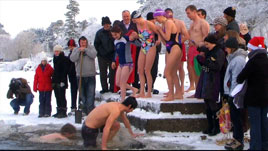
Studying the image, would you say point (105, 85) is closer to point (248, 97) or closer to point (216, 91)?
point (216, 91)

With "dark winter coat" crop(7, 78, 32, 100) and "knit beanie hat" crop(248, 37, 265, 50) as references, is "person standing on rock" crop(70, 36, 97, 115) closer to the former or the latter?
"dark winter coat" crop(7, 78, 32, 100)

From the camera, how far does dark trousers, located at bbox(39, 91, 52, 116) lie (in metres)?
10.9

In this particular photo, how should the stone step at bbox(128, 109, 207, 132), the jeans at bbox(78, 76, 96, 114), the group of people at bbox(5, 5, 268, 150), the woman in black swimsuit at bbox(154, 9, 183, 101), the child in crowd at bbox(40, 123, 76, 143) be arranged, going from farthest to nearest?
the jeans at bbox(78, 76, 96, 114) → the woman in black swimsuit at bbox(154, 9, 183, 101) → the stone step at bbox(128, 109, 207, 132) → the child in crowd at bbox(40, 123, 76, 143) → the group of people at bbox(5, 5, 268, 150)

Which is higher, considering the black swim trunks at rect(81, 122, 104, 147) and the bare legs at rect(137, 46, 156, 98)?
the bare legs at rect(137, 46, 156, 98)

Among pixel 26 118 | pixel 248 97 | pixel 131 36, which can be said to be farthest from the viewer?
pixel 26 118

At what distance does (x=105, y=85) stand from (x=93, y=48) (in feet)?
4.41

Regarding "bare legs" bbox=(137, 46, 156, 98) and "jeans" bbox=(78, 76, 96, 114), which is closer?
"bare legs" bbox=(137, 46, 156, 98)

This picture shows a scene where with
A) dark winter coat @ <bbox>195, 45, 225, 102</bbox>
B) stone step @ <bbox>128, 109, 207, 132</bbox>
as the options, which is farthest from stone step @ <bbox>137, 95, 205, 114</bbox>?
dark winter coat @ <bbox>195, 45, 225, 102</bbox>

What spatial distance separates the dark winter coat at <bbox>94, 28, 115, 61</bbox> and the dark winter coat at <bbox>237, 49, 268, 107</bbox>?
4923 millimetres

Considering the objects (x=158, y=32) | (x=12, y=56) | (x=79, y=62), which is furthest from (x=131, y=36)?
(x=12, y=56)

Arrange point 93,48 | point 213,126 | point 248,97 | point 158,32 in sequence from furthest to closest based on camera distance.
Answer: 1. point 93,48
2. point 158,32
3. point 213,126
4. point 248,97

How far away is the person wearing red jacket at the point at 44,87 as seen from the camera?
1081cm

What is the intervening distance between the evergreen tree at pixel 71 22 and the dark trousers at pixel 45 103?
4472cm

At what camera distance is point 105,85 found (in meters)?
10.8
